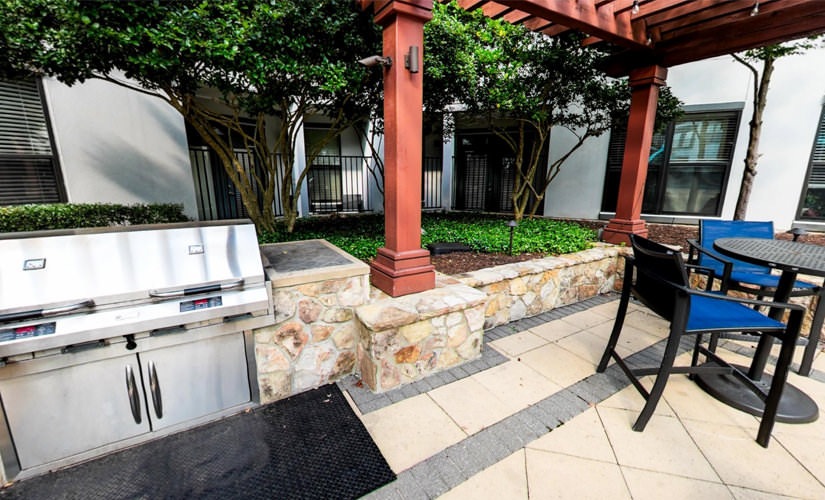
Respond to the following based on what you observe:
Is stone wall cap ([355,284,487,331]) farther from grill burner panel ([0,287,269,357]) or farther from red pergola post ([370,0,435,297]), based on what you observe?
grill burner panel ([0,287,269,357])

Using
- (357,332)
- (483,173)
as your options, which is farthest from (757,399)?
(483,173)

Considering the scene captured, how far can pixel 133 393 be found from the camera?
65.7 inches

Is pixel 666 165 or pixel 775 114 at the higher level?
pixel 775 114

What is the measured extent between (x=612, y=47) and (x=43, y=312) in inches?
230

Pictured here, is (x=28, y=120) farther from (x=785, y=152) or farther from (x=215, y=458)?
(x=785, y=152)

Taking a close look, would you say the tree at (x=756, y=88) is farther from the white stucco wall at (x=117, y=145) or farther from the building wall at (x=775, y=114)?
the white stucco wall at (x=117, y=145)

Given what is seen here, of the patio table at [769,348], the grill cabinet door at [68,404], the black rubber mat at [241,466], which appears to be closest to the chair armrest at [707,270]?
the patio table at [769,348]

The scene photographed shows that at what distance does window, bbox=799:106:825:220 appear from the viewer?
5031 mm

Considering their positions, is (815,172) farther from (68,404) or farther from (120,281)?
(68,404)

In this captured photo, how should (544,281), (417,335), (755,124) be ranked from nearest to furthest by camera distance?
(417,335), (544,281), (755,124)

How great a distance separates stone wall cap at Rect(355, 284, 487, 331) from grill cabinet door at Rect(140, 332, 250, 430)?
2.53 feet

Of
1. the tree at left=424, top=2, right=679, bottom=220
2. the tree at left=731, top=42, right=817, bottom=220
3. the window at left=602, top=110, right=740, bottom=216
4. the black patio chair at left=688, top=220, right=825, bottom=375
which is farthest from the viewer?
the window at left=602, top=110, right=740, bottom=216

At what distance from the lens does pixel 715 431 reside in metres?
1.80

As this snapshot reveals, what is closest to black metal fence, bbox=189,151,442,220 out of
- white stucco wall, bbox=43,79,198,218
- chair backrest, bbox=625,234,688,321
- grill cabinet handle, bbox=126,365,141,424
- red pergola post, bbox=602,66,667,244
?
white stucco wall, bbox=43,79,198,218
